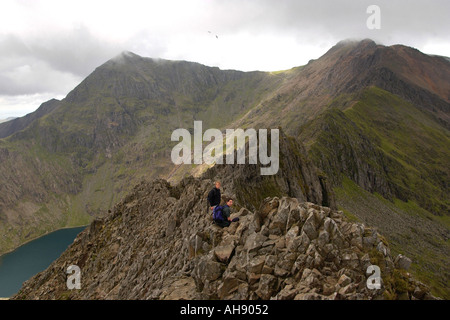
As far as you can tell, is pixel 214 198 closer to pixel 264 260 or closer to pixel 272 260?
pixel 264 260

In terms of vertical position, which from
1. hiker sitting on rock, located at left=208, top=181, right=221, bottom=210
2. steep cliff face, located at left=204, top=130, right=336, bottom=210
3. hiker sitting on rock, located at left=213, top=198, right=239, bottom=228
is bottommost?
steep cliff face, located at left=204, top=130, right=336, bottom=210

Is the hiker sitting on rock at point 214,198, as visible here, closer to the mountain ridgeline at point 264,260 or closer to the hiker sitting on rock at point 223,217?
the hiker sitting on rock at point 223,217

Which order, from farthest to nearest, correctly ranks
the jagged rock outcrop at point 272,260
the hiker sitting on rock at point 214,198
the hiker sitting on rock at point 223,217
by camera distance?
the hiker sitting on rock at point 214,198, the hiker sitting on rock at point 223,217, the jagged rock outcrop at point 272,260

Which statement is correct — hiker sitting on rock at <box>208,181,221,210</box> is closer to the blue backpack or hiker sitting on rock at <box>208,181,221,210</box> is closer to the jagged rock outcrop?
the blue backpack

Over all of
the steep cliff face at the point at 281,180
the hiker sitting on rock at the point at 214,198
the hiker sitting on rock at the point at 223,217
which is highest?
the hiker sitting on rock at the point at 214,198

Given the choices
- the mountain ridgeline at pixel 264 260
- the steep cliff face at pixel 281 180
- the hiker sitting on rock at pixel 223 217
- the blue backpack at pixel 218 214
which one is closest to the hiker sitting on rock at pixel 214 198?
the blue backpack at pixel 218 214

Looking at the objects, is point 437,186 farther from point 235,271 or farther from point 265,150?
point 235,271

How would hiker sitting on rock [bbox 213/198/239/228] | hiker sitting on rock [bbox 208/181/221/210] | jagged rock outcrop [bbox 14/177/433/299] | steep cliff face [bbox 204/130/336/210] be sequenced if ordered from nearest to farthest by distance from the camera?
jagged rock outcrop [bbox 14/177/433/299], hiker sitting on rock [bbox 213/198/239/228], hiker sitting on rock [bbox 208/181/221/210], steep cliff face [bbox 204/130/336/210]

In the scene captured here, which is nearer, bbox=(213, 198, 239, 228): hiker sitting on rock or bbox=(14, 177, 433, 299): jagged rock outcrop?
bbox=(14, 177, 433, 299): jagged rock outcrop

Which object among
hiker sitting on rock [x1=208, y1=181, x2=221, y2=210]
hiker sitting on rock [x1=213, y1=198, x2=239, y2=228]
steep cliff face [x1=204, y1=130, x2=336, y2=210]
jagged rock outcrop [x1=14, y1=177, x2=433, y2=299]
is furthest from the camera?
steep cliff face [x1=204, y1=130, x2=336, y2=210]

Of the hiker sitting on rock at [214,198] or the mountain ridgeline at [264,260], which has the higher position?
the hiker sitting on rock at [214,198]

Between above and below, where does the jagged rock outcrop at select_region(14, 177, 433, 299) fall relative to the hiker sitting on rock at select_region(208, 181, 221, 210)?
below

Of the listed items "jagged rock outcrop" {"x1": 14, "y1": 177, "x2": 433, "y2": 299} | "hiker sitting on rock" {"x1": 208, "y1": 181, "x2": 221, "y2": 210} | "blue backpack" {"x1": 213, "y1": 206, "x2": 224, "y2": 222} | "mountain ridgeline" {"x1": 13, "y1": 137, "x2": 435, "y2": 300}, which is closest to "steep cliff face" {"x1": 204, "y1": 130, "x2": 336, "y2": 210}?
"mountain ridgeline" {"x1": 13, "y1": 137, "x2": 435, "y2": 300}
